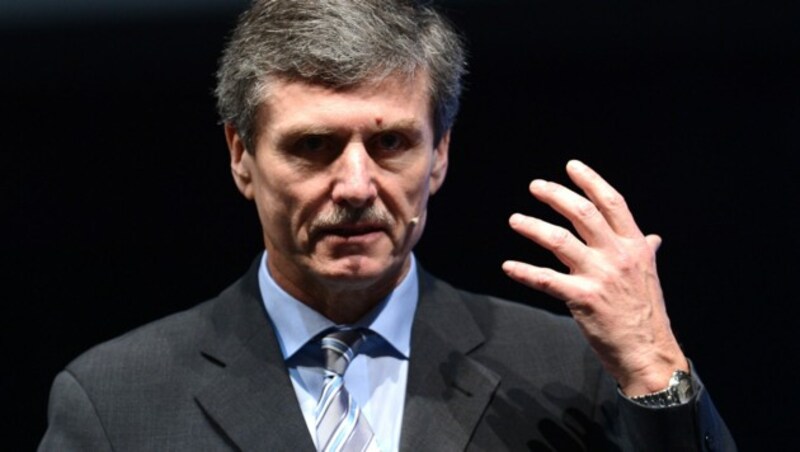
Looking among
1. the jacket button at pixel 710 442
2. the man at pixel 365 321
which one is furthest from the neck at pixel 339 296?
the jacket button at pixel 710 442

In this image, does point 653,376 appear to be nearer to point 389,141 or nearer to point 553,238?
point 553,238

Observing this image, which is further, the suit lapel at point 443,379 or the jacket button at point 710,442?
the suit lapel at point 443,379

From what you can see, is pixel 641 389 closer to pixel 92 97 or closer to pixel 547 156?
pixel 547 156

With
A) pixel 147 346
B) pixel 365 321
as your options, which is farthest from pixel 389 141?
pixel 147 346

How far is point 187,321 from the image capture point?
2641mm

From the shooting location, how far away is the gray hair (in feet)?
7.83

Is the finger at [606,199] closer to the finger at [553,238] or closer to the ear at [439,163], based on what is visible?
the finger at [553,238]

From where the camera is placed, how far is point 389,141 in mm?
2438

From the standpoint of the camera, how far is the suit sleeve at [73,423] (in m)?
2.43

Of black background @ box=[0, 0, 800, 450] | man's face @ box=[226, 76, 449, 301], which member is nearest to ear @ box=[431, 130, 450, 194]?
man's face @ box=[226, 76, 449, 301]

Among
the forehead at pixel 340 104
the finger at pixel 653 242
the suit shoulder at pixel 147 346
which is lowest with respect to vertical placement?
the suit shoulder at pixel 147 346

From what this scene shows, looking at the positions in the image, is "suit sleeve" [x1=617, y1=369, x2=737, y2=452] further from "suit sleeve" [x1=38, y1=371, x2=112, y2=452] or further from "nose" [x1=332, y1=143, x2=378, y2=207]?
"suit sleeve" [x1=38, y1=371, x2=112, y2=452]

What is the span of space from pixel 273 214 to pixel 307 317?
0.21 meters

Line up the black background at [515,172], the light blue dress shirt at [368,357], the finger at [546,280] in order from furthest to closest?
1. the black background at [515,172]
2. the light blue dress shirt at [368,357]
3. the finger at [546,280]
